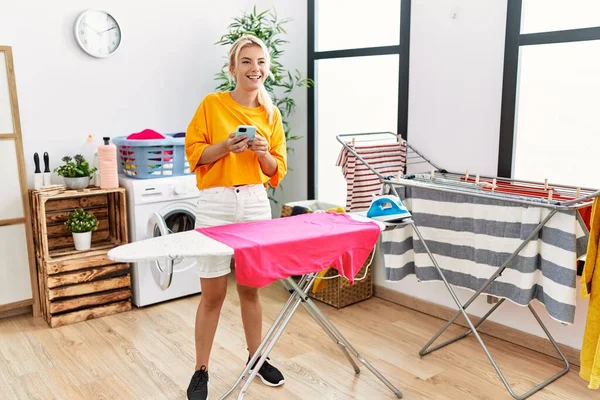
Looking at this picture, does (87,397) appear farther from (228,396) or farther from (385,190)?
(385,190)

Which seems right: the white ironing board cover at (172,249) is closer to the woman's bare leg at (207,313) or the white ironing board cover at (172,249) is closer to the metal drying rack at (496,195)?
the woman's bare leg at (207,313)

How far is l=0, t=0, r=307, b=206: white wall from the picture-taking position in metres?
3.32

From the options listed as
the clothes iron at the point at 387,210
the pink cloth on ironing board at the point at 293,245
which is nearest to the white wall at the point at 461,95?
the clothes iron at the point at 387,210

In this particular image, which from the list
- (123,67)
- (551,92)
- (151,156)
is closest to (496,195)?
(551,92)

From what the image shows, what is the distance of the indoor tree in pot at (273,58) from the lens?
378 cm

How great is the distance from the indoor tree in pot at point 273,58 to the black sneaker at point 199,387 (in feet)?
6.79

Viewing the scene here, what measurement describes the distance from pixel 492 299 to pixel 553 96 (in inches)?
42.9

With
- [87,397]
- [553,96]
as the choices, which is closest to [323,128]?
[553,96]

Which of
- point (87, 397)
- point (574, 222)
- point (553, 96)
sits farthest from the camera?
point (553, 96)

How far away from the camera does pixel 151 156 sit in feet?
11.2

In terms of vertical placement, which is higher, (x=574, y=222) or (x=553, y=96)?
(x=553, y=96)

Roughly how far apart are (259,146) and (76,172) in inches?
63.9

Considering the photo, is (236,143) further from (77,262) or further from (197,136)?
(77,262)

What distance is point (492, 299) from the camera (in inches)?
118
